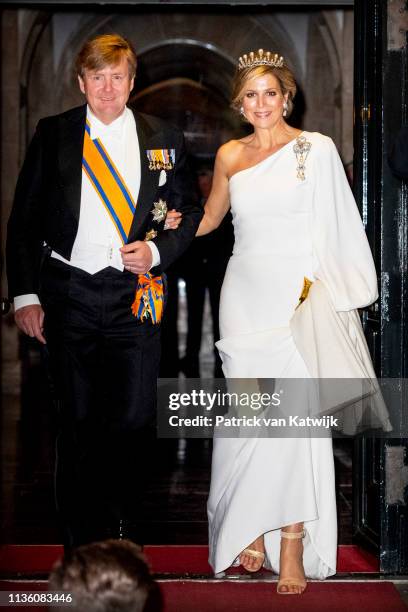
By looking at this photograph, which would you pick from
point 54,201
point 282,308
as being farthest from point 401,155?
point 54,201

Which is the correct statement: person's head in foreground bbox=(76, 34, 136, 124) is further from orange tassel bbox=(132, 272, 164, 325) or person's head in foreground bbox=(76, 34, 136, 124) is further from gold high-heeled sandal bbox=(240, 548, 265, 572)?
gold high-heeled sandal bbox=(240, 548, 265, 572)

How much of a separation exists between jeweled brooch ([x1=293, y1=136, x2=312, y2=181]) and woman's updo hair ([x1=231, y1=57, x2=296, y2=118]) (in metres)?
0.22

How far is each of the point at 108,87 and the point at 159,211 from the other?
0.46m

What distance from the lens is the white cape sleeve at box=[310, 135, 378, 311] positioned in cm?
329

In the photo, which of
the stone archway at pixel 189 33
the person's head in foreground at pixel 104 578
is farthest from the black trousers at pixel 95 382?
the stone archway at pixel 189 33

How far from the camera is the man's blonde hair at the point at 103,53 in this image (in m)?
3.09

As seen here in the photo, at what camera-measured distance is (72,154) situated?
10.4 feet

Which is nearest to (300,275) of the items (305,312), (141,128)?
(305,312)

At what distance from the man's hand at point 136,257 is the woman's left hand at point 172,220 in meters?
0.17

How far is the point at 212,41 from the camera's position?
441 inches

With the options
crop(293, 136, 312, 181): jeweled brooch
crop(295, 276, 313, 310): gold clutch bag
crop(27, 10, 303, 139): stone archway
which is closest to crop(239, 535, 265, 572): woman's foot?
crop(295, 276, 313, 310): gold clutch bag

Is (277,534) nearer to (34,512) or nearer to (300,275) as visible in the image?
(300,275)

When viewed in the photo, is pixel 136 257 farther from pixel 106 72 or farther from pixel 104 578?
pixel 104 578

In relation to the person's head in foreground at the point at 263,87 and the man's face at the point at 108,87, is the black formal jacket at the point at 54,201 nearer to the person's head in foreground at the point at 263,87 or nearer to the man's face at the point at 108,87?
the man's face at the point at 108,87
